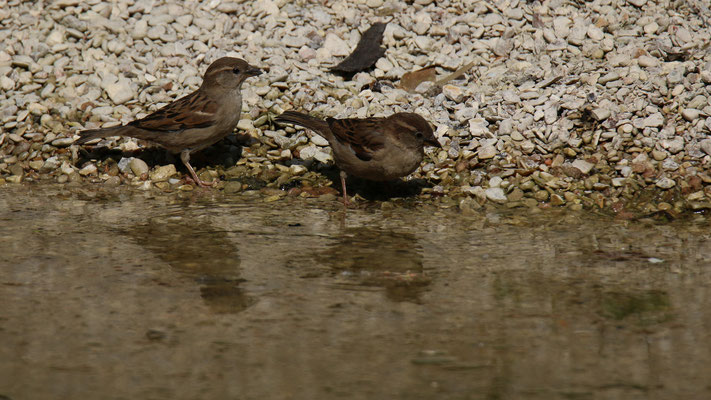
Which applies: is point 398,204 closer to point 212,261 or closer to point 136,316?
point 212,261

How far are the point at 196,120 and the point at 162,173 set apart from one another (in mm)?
645

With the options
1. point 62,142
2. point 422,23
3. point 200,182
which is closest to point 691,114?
point 422,23

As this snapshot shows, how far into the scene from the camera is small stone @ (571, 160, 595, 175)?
7.27m

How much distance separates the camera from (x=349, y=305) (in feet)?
15.0

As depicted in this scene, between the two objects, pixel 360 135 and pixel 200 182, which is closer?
pixel 360 135

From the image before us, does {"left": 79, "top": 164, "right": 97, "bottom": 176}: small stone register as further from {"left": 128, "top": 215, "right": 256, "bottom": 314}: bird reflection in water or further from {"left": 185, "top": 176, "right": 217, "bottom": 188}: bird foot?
{"left": 128, "top": 215, "right": 256, "bottom": 314}: bird reflection in water

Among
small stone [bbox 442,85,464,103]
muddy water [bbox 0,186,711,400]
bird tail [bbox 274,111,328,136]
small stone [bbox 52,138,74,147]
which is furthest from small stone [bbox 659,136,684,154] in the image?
small stone [bbox 52,138,74,147]

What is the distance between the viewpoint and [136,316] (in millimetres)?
4348

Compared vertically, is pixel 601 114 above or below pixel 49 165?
above

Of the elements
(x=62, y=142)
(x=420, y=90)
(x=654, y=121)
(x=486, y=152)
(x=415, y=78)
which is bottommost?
(x=62, y=142)

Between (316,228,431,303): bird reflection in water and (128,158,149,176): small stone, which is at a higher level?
(128,158,149,176): small stone

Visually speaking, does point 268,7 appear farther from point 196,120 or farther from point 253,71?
point 196,120

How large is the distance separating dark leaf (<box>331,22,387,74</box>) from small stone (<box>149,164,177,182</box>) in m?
2.11

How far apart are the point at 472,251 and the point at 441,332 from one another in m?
1.60
